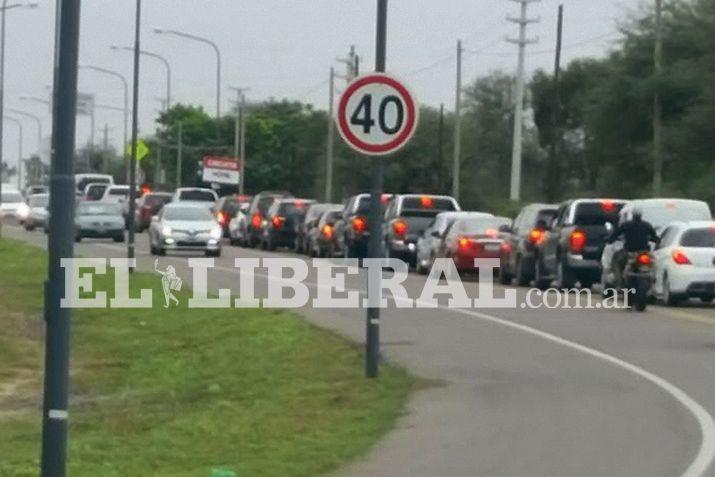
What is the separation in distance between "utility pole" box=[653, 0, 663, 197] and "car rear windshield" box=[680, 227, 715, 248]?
89.5 feet

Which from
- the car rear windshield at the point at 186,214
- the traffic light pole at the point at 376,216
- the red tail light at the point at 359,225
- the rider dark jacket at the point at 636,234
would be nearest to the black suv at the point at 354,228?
the red tail light at the point at 359,225

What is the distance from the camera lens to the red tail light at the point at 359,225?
49719 mm

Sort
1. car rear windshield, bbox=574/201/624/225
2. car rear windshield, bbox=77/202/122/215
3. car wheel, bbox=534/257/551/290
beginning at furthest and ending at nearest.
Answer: car rear windshield, bbox=77/202/122/215
car wheel, bbox=534/257/551/290
car rear windshield, bbox=574/201/624/225

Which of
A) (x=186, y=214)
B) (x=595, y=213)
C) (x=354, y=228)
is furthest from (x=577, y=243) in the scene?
(x=186, y=214)

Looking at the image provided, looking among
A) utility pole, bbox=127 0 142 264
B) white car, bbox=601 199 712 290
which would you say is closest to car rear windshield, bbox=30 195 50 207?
utility pole, bbox=127 0 142 264

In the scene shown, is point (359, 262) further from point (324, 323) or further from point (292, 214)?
point (324, 323)

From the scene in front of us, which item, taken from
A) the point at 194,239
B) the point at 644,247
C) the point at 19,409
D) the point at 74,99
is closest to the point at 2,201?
the point at 194,239

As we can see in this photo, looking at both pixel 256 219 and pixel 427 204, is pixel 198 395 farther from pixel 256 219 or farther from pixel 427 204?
pixel 256 219

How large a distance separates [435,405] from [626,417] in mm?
1871

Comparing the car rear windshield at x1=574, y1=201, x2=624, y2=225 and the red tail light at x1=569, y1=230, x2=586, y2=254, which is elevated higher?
the car rear windshield at x1=574, y1=201, x2=624, y2=225

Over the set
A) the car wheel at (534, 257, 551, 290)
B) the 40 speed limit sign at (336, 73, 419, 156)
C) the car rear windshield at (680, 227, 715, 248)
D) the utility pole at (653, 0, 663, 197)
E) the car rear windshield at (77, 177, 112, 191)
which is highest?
the utility pole at (653, 0, 663, 197)

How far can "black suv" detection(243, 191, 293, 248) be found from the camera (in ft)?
215

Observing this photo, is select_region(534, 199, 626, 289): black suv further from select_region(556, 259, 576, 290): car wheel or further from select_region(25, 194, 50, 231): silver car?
select_region(25, 194, 50, 231): silver car

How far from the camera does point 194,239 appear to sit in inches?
2084
